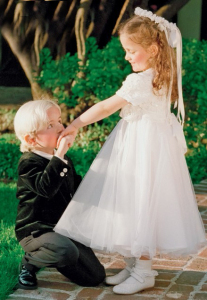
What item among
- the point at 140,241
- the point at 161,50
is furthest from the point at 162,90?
the point at 140,241

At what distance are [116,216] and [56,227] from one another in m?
0.38

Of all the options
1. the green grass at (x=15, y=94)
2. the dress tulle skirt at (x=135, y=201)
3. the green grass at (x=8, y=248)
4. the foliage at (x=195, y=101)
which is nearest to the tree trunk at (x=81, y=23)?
the foliage at (x=195, y=101)

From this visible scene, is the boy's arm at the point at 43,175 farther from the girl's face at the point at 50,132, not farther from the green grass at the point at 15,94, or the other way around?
the green grass at the point at 15,94

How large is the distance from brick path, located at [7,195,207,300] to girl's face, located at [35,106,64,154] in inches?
34.6

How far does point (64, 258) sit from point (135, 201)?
21.5 inches

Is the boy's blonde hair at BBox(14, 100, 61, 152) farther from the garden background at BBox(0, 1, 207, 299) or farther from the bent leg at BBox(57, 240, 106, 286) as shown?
the garden background at BBox(0, 1, 207, 299)

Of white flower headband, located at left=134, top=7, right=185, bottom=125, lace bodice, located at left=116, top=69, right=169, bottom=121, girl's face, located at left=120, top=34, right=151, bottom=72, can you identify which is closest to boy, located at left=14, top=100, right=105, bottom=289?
lace bodice, located at left=116, top=69, right=169, bottom=121

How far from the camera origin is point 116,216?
381cm

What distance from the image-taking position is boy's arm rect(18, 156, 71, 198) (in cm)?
376

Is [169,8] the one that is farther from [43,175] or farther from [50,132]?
[43,175]

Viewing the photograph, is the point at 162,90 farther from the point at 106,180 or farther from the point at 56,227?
the point at 56,227

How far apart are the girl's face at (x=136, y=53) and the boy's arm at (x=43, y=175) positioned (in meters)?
0.79

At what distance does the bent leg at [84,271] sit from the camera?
3979 mm

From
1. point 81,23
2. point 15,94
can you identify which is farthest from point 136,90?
point 15,94
